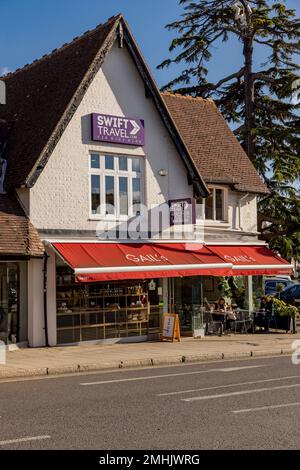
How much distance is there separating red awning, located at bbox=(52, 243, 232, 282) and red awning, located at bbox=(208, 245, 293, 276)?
103 cm

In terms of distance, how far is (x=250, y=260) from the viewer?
78.4 feet

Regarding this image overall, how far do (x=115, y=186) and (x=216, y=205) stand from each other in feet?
18.0

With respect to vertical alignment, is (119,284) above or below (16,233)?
below

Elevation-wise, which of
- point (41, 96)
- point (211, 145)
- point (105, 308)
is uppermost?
point (41, 96)

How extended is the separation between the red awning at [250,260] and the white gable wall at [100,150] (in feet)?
8.74

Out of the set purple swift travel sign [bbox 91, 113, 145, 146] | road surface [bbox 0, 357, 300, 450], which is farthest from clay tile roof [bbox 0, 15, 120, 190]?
road surface [bbox 0, 357, 300, 450]

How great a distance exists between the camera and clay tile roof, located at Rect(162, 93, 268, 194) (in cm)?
2534

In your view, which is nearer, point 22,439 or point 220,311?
point 22,439

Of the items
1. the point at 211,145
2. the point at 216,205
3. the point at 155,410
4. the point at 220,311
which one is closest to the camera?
the point at 155,410

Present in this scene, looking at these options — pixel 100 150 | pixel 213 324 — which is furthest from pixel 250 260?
pixel 100 150

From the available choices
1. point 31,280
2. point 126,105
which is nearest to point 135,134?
point 126,105

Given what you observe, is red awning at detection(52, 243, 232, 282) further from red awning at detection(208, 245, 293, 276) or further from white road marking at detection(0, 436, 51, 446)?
white road marking at detection(0, 436, 51, 446)

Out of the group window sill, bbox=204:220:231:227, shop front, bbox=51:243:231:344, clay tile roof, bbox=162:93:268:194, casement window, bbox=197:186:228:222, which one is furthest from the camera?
clay tile roof, bbox=162:93:268:194

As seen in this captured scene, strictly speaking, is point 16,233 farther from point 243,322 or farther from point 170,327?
point 243,322
